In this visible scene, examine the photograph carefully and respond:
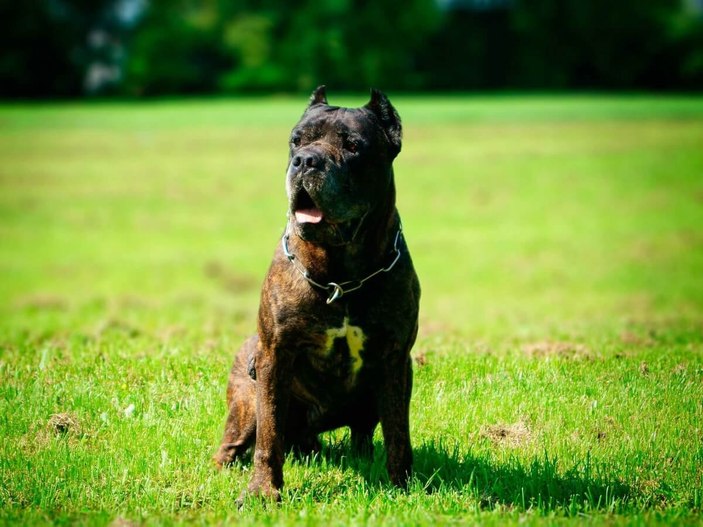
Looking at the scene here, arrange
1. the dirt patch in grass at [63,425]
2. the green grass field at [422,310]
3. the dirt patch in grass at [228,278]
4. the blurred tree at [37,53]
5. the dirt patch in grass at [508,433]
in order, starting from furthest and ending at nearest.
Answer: the blurred tree at [37,53]
the dirt patch in grass at [228,278]
the dirt patch in grass at [508,433]
the dirt patch in grass at [63,425]
the green grass field at [422,310]

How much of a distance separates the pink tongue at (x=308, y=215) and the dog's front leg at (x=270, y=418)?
847mm

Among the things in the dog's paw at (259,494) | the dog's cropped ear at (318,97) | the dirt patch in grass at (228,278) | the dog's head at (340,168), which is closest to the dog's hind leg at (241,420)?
the dog's paw at (259,494)

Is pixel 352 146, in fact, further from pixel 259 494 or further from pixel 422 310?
pixel 422 310

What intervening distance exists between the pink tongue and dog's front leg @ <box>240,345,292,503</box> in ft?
2.78

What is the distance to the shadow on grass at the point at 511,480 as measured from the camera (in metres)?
5.55

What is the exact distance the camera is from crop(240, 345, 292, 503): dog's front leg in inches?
218

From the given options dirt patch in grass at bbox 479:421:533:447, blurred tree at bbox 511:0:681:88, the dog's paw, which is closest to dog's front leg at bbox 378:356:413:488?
the dog's paw

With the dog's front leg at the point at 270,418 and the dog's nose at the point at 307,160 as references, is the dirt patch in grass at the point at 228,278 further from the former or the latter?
the dog's nose at the point at 307,160

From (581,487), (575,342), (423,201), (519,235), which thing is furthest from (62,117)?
(581,487)

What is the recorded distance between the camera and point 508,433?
6629 millimetres

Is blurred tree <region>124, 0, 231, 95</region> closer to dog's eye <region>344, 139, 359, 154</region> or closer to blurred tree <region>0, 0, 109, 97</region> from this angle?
blurred tree <region>0, 0, 109, 97</region>

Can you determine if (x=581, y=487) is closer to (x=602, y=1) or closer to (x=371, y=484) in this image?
(x=371, y=484)

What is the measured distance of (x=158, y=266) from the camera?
997 inches

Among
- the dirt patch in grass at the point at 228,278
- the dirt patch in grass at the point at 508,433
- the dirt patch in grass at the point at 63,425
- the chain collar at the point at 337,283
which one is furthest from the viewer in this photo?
the dirt patch in grass at the point at 228,278
